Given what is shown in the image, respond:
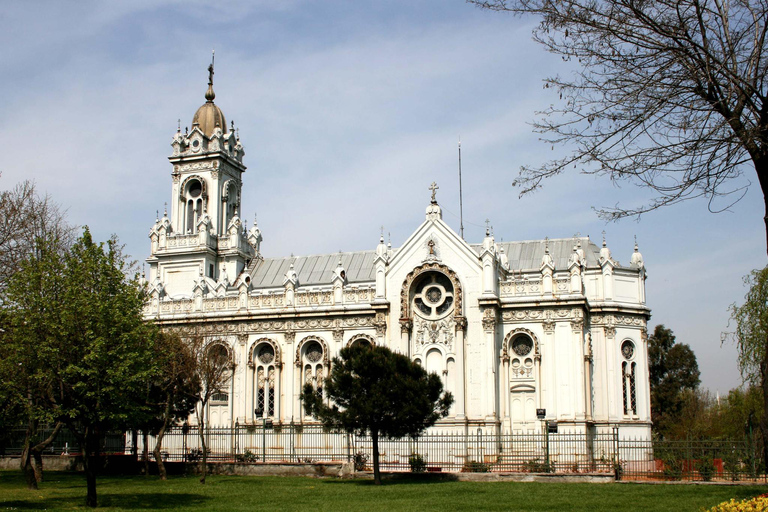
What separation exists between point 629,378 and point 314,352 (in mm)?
19598

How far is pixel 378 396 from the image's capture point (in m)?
34.3

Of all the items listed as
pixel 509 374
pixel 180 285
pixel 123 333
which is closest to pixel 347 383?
pixel 123 333

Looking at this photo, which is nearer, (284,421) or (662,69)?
(662,69)

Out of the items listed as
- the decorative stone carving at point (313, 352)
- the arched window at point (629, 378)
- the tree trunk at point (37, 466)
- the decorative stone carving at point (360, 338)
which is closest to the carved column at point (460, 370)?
the decorative stone carving at point (360, 338)

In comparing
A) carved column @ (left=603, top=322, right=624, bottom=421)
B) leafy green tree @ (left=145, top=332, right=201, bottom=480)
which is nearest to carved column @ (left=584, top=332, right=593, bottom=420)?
carved column @ (left=603, top=322, right=624, bottom=421)

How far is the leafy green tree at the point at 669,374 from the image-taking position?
239 feet

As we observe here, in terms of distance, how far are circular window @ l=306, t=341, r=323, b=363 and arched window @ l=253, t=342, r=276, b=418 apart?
231cm

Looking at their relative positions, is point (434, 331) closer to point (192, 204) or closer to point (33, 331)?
point (192, 204)

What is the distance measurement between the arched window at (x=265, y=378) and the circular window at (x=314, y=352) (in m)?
2.31

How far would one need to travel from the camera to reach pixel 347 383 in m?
35.1

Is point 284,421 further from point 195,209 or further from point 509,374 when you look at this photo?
point 195,209

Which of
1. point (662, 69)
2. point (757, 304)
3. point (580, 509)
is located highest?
point (662, 69)

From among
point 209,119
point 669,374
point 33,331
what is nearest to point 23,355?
point 33,331

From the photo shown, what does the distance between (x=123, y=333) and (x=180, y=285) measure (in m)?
35.2
